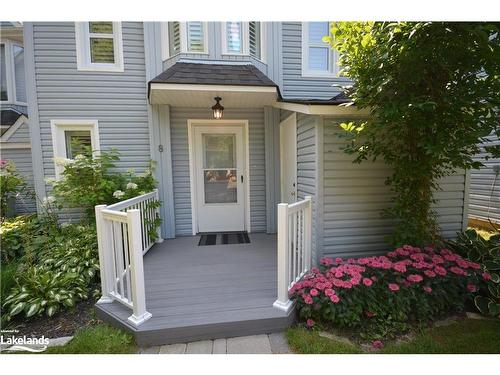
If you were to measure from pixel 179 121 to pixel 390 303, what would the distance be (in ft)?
12.7

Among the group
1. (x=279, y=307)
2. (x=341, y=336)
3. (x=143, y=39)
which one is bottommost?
(x=341, y=336)

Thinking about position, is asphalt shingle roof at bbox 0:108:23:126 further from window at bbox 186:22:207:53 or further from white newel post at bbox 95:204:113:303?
white newel post at bbox 95:204:113:303

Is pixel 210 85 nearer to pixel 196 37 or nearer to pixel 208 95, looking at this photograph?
pixel 208 95

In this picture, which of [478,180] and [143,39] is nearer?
[143,39]

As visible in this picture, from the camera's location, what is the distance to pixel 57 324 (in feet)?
7.38

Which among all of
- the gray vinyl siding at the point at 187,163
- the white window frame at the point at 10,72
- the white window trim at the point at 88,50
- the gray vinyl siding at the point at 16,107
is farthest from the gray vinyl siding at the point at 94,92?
the white window frame at the point at 10,72

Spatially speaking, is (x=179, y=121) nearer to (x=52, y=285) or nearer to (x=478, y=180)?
(x=52, y=285)

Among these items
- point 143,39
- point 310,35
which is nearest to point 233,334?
point 143,39

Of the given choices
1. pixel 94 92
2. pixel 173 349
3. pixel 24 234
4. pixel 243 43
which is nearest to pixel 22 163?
pixel 24 234

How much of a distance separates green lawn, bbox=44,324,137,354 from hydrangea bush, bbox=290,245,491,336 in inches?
57.4

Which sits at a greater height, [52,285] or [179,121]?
[179,121]

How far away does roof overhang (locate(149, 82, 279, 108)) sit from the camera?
3.30m
